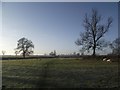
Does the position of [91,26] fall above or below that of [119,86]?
above

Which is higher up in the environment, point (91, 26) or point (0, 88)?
point (91, 26)

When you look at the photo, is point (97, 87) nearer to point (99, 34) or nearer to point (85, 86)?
point (85, 86)

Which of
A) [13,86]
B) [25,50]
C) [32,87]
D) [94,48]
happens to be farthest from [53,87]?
[25,50]

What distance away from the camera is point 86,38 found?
122ft

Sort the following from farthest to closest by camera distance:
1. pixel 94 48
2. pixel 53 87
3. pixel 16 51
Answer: pixel 16 51, pixel 94 48, pixel 53 87

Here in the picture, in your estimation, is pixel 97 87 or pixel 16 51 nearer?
pixel 97 87

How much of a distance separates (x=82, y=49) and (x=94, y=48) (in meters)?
2.14

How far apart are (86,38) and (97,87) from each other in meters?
28.5

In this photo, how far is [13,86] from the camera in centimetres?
903

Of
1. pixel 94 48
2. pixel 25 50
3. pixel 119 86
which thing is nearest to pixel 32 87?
pixel 119 86

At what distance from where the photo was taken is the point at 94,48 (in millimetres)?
36562

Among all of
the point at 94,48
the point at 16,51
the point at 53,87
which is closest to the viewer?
the point at 53,87

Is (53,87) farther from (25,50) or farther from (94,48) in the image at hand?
(25,50)

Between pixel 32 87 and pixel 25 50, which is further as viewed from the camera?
pixel 25 50
